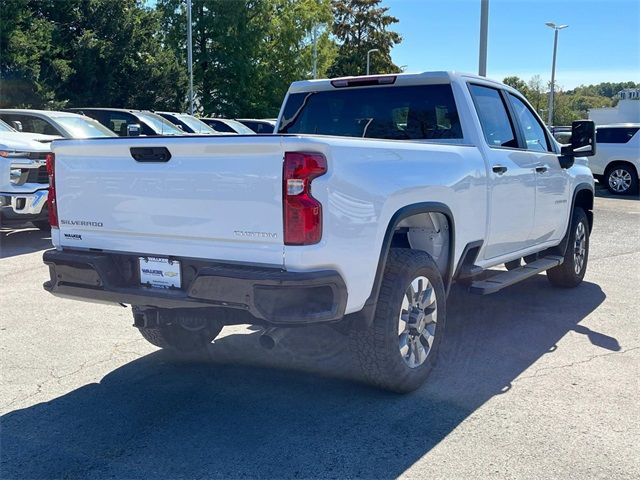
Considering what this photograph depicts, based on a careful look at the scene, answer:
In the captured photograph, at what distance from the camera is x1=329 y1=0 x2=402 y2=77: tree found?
61.0 metres

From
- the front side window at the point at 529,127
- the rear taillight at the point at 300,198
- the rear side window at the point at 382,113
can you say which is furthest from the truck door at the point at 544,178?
the rear taillight at the point at 300,198

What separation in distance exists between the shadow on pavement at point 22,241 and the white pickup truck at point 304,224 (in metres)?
4.93

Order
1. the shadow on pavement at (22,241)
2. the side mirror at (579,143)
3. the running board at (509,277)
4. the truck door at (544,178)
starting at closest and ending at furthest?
the running board at (509,277)
the truck door at (544,178)
the side mirror at (579,143)
the shadow on pavement at (22,241)

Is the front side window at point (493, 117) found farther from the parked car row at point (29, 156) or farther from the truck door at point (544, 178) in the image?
the parked car row at point (29, 156)

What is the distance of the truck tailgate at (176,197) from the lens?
345cm

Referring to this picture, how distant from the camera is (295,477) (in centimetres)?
322

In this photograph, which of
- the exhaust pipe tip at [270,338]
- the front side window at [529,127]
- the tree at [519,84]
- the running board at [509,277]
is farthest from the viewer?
the tree at [519,84]

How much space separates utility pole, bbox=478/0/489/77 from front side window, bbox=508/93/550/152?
8.44m

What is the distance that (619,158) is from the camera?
57.6ft

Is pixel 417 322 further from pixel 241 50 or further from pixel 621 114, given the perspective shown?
pixel 621 114

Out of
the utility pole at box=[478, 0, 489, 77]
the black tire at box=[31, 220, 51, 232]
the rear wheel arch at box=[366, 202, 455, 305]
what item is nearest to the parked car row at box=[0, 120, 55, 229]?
the black tire at box=[31, 220, 51, 232]

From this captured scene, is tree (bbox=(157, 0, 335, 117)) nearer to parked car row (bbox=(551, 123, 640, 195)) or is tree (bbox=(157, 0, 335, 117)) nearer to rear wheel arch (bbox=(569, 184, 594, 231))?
parked car row (bbox=(551, 123, 640, 195))

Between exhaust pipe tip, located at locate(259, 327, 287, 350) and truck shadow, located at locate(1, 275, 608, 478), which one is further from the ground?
exhaust pipe tip, located at locate(259, 327, 287, 350)

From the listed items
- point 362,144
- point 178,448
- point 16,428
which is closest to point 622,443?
point 362,144
